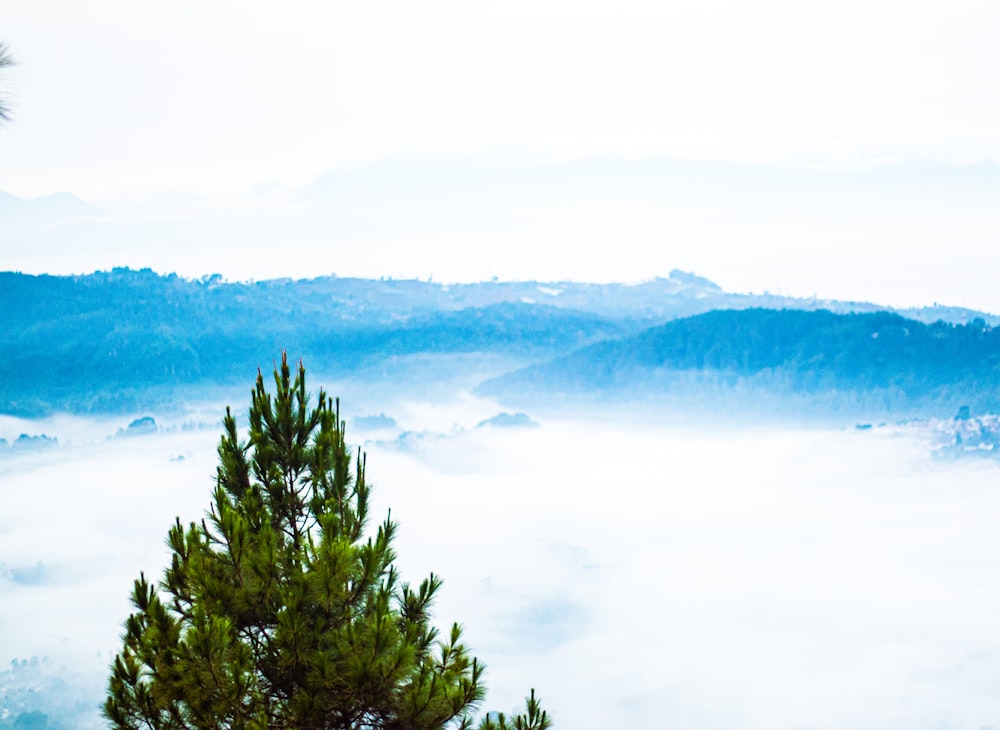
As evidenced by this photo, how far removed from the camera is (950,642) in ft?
299

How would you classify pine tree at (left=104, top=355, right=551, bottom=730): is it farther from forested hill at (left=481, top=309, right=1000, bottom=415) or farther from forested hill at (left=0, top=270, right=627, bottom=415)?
forested hill at (left=481, top=309, right=1000, bottom=415)

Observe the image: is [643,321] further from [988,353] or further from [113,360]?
[113,360]

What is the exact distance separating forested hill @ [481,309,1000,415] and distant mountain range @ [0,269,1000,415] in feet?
0.58

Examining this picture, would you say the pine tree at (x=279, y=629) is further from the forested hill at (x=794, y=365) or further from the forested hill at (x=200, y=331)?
the forested hill at (x=794, y=365)

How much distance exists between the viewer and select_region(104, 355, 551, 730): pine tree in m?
4.34

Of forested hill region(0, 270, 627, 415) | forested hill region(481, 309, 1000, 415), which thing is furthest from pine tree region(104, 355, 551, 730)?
forested hill region(481, 309, 1000, 415)

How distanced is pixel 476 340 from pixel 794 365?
34385mm

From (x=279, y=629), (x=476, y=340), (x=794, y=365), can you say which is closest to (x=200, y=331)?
(x=476, y=340)

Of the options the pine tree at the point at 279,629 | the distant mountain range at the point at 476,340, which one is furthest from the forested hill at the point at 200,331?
the pine tree at the point at 279,629

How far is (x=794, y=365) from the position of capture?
11450cm

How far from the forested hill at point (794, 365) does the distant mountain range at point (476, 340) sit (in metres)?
0.18

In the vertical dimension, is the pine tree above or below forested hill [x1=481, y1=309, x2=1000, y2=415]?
below

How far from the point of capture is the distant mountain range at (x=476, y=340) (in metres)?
81.4

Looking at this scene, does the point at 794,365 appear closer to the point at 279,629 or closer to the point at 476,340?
the point at 476,340
